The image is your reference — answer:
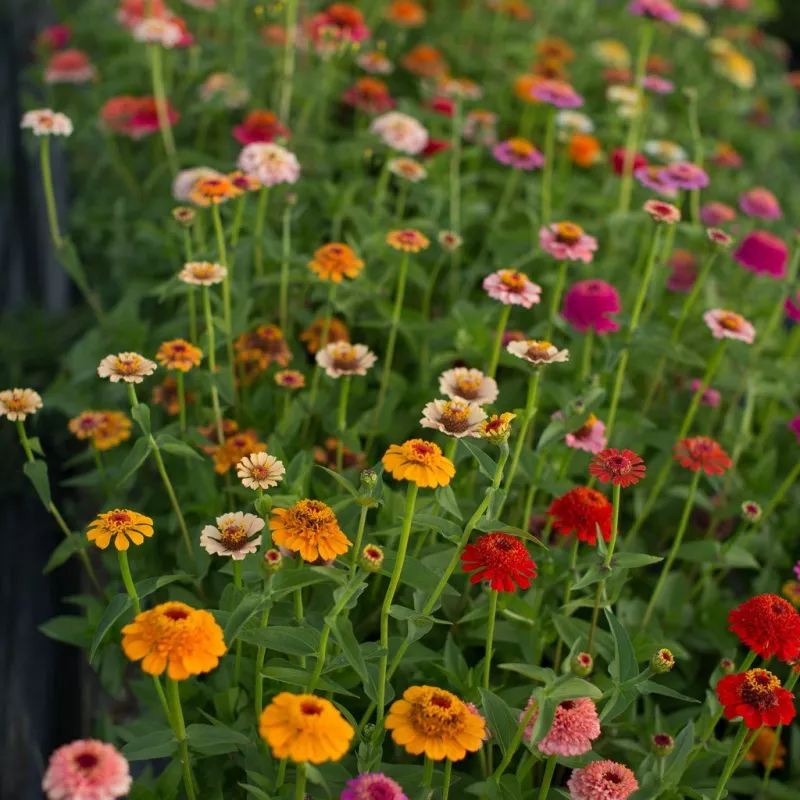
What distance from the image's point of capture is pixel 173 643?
30.9 inches

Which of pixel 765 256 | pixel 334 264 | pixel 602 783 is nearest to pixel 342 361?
pixel 334 264

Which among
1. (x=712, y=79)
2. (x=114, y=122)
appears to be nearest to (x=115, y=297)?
(x=114, y=122)

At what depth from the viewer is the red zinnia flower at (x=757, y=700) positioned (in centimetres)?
91

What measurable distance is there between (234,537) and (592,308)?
2.61 feet

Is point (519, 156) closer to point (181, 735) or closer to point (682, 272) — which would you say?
point (682, 272)

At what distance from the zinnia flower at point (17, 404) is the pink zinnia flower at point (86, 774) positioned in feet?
1.70

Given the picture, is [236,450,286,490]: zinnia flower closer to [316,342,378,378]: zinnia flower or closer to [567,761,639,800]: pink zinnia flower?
[316,342,378,378]: zinnia flower

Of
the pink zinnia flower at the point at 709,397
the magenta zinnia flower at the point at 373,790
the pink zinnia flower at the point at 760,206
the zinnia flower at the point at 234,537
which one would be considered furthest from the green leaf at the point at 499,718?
the pink zinnia flower at the point at 760,206

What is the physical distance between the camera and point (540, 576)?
1.28 m

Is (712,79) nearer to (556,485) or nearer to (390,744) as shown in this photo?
(556,485)

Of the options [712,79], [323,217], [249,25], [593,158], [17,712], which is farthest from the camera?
[712,79]

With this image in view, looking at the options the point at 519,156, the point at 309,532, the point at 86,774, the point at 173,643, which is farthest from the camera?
the point at 519,156

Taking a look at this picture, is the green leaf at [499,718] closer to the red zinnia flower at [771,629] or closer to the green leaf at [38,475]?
the red zinnia flower at [771,629]

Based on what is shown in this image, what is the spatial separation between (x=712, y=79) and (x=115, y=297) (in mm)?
2359
